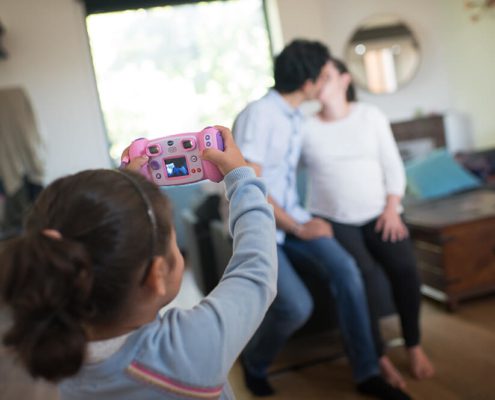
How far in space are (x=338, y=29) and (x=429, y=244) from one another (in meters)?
2.89

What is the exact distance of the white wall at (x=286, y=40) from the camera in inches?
168

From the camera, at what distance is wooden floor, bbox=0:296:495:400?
71.7 inches

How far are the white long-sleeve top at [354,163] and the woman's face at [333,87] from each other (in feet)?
0.27

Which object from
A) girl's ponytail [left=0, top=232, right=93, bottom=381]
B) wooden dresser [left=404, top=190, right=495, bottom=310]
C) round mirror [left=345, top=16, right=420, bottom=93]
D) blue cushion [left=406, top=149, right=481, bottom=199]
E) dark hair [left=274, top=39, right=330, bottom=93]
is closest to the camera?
girl's ponytail [left=0, top=232, right=93, bottom=381]

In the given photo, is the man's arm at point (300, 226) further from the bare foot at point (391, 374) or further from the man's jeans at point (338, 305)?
the bare foot at point (391, 374)

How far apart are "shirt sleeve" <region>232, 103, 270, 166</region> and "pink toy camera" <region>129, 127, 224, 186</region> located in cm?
92

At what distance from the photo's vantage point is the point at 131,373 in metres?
0.63

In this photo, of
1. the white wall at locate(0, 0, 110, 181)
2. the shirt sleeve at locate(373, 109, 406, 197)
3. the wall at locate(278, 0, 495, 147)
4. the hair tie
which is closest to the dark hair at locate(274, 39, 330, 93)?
the shirt sleeve at locate(373, 109, 406, 197)

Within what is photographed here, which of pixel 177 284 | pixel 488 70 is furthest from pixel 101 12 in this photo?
pixel 177 284

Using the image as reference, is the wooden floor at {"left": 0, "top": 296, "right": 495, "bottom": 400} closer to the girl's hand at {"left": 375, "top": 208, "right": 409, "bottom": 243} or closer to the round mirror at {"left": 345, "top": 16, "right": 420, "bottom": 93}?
the girl's hand at {"left": 375, "top": 208, "right": 409, "bottom": 243}

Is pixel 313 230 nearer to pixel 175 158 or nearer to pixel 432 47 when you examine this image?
pixel 175 158

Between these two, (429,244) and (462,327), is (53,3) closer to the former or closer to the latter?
(429,244)

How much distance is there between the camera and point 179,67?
16.3 feet

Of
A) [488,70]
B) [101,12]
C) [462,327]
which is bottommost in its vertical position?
[462,327]
